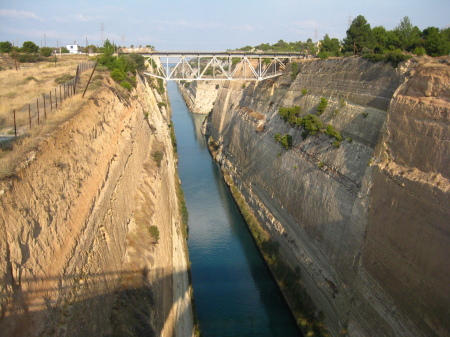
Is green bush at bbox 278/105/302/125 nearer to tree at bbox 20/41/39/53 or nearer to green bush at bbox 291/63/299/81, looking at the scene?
green bush at bbox 291/63/299/81

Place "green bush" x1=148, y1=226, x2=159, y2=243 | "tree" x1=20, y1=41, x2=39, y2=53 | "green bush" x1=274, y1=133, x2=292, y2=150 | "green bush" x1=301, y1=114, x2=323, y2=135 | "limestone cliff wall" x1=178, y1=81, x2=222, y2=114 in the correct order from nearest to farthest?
1. "green bush" x1=148, y1=226, x2=159, y2=243
2. "green bush" x1=301, y1=114, x2=323, y2=135
3. "green bush" x1=274, y1=133, x2=292, y2=150
4. "tree" x1=20, y1=41, x2=39, y2=53
5. "limestone cliff wall" x1=178, y1=81, x2=222, y2=114

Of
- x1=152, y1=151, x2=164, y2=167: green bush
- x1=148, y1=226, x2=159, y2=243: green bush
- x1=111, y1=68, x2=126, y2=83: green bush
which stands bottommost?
x1=148, y1=226, x2=159, y2=243: green bush

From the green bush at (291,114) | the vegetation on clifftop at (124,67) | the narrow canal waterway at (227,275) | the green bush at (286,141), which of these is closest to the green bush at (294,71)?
the green bush at (291,114)

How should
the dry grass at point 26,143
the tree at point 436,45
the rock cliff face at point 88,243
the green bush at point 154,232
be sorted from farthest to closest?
1. the tree at point 436,45
2. the green bush at point 154,232
3. the dry grass at point 26,143
4. the rock cliff face at point 88,243

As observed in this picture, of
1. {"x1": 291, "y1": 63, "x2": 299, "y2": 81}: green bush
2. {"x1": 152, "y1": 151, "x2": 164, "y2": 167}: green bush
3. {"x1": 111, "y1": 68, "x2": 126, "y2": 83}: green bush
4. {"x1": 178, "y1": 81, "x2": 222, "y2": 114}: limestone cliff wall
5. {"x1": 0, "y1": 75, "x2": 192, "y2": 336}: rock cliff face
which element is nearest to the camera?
{"x1": 0, "y1": 75, "x2": 192, "y2": 336}: rock cliff face

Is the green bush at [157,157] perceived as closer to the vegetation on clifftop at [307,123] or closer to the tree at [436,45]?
the vegetation on clifftop at [307,123]

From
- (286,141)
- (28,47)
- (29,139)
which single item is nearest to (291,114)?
(286,141)

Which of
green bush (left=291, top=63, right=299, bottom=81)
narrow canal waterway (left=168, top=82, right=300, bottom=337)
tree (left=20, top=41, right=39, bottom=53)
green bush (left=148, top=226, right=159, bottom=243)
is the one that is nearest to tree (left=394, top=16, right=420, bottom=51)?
green bush (left=291, top=63, right=299, bottom=81)

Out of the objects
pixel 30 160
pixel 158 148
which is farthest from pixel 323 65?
pixel 30 160

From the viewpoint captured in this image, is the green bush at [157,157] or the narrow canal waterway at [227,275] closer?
the narrow canal waterway at [227,275]
